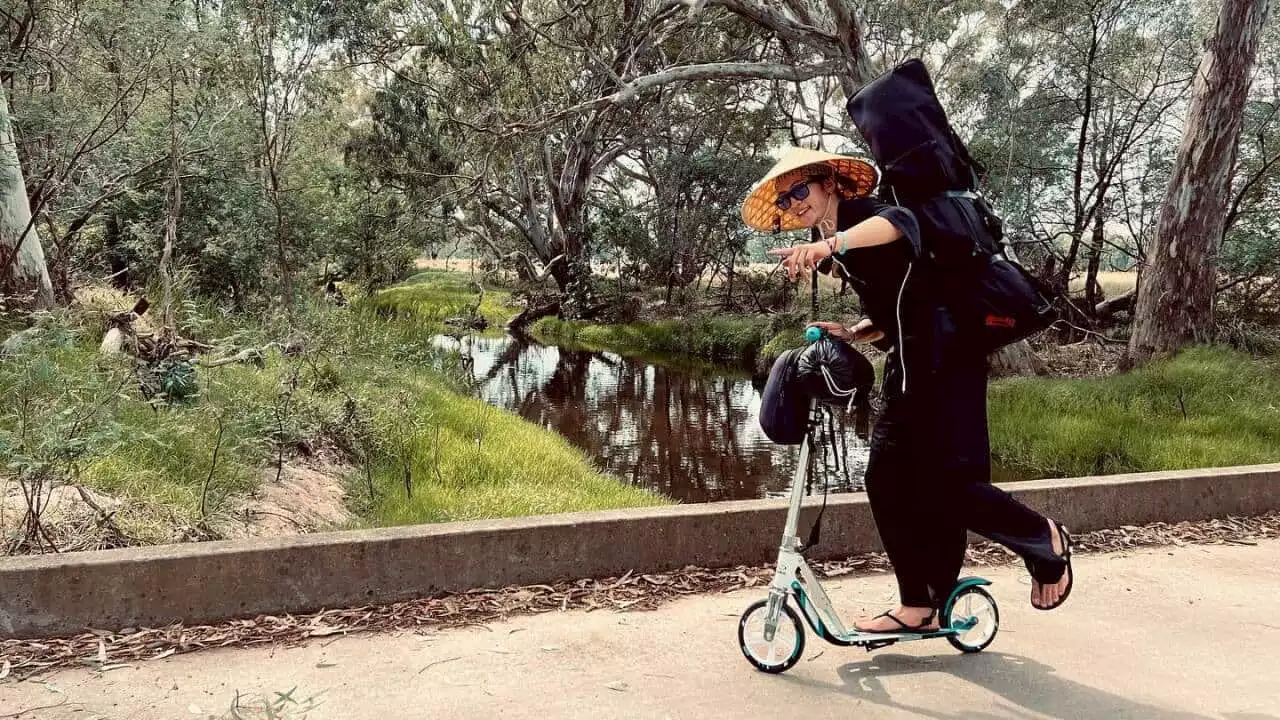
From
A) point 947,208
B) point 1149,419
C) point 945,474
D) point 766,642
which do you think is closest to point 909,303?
point 947,208

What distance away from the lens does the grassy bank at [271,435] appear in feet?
13.2

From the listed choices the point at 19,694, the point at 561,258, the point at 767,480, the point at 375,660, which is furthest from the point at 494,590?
the point at 561,258

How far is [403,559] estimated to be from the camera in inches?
133

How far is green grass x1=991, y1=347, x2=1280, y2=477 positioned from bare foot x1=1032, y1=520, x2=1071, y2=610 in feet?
16.5

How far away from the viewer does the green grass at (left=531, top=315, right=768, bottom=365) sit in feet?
57.4

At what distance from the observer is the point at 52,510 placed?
3867mm

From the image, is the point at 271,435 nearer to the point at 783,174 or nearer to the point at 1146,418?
the point at 783,174

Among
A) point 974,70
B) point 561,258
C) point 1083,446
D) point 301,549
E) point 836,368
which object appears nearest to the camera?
point 836,368

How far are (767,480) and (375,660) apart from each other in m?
5.86

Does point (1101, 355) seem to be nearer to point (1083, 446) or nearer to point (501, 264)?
point (1083, 446)

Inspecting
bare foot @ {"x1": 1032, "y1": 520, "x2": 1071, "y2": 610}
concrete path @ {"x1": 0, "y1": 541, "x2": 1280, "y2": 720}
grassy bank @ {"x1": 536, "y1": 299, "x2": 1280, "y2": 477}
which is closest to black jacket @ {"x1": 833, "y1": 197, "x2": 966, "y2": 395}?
bare foot @ {"x1": 1032, "y1": 520, "x2": 1071, "y2": 610}

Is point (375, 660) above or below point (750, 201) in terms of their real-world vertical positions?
below

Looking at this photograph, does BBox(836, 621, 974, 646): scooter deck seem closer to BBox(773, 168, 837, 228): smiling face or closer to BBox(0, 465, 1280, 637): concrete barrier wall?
BBox(0, 465, 1280, 637): concrete barrier wall

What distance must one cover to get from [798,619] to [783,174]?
139 centimetres
